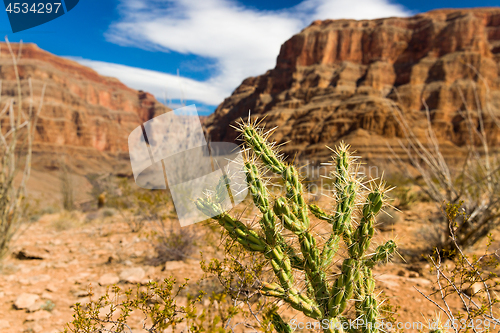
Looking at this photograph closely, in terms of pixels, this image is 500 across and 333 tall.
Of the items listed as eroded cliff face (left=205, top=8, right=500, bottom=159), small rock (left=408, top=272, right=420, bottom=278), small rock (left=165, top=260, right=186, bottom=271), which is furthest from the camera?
eroded cliff face (left=205, top=8, right=500, bottom=159)

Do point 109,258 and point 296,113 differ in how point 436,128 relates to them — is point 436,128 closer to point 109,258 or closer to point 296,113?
point 296,113

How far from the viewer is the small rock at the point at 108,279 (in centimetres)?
422

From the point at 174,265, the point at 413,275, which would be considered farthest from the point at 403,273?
the point at 174,265

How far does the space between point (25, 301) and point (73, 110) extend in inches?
3396

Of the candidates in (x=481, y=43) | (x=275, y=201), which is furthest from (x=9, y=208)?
(x=481, y=43)

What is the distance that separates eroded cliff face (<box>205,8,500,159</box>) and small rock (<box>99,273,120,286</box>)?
1192 inches

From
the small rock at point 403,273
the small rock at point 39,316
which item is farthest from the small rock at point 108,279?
the small rock at point 403,273

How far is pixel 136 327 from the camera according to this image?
121 inches

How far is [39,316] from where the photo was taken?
326 cm

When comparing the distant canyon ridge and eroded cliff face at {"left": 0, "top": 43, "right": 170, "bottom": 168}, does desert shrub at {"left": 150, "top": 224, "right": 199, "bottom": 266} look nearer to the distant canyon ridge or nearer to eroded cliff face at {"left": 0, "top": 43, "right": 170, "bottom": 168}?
the distant canyon ridge

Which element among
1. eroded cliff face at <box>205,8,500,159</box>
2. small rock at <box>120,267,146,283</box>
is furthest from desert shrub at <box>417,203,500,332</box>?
eroded cliff face at <box>205,8,500,159</box>

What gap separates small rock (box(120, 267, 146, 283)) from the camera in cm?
427

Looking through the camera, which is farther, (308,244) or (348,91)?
(348,91)

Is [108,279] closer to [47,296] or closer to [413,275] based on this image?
[47,296]
